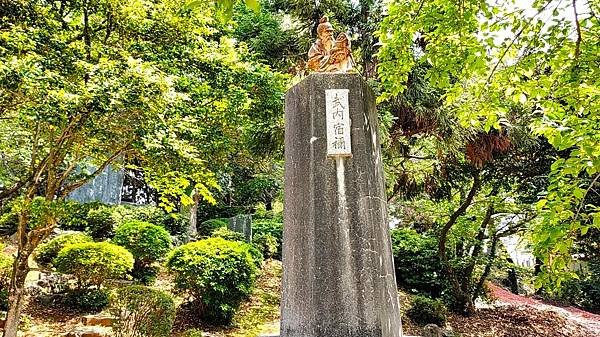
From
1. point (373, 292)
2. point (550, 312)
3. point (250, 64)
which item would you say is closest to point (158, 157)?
point (250, 64)

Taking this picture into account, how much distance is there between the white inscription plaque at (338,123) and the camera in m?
3.45

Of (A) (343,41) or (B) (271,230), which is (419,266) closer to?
(B) (271,230)

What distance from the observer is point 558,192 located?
130 inches

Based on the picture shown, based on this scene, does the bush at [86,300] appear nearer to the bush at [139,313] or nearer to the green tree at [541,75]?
the bush at [139,313]

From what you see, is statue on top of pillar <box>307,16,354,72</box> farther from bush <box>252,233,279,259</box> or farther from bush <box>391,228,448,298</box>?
bush <box>252,233,279,259</box>

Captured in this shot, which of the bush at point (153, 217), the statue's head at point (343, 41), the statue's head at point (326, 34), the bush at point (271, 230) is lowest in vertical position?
the bush at point (271, 230)

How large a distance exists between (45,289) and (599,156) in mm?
8669

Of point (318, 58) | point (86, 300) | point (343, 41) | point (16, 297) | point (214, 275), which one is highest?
point (343, 41)

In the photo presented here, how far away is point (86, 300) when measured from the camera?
25.0 feet

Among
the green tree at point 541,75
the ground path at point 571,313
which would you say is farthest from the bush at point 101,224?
the ground path at point 571,313

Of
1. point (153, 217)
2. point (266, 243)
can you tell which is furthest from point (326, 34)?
point (153, 217)

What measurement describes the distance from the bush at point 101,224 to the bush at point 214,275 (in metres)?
4.53

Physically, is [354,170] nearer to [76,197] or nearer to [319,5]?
[319,5]

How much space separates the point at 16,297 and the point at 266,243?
7233 millimetres
